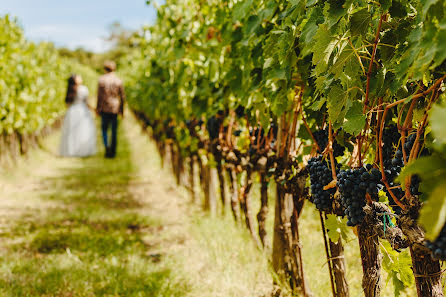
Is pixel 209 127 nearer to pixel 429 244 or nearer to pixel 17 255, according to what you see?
pixel 17 255

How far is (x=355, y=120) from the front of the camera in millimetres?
1491

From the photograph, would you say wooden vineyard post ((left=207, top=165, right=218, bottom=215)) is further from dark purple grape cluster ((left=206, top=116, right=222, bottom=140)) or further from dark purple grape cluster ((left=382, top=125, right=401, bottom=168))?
dark purple grape cluster ((left=382, top=125, right=401, bottom=168))

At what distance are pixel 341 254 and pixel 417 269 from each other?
683mm

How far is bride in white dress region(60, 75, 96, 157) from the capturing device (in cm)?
990

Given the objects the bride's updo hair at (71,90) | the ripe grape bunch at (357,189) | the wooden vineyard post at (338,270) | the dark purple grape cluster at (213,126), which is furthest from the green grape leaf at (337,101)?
the bride's updo hair at (71,90)

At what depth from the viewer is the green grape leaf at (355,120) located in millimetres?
1468

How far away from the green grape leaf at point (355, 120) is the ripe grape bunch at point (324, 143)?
457mm

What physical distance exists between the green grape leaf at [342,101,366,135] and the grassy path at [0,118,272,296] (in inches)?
58.9

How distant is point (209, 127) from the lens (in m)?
4.10

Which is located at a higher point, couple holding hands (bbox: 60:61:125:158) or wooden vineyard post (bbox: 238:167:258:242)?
couple holding hands (bbox: 60:61:125:158)

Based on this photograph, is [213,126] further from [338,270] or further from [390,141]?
[390,141]

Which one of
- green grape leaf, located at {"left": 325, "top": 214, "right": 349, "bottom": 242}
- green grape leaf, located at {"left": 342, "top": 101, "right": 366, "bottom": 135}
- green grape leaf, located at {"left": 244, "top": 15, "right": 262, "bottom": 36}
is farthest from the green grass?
green grape leaf, located at {"left": 244, "top": 15, "right": 262, "bottom": 36}

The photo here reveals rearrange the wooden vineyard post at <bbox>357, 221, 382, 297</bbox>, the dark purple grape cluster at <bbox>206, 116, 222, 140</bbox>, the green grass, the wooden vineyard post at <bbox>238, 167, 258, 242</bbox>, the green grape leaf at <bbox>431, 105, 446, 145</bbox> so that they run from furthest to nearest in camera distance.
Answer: the dark purple grape cluster at <bbox>206, 116, 222, 140</bbox>, the wooden vineyard post at <bbox>238, 167, 258, 242</bbox>, the green grass, the wooden vineyard post at <bbox>357, 221, 382, 297</bbox>, the green grape leaf at <bbox>431, 105, 446, 145</bbox>

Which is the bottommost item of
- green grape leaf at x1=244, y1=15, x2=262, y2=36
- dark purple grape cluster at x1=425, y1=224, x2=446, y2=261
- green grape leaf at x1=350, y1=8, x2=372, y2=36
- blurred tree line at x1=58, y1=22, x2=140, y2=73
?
dark purple grape cluster at x1=425, y1=224, x2=446, y2=261
